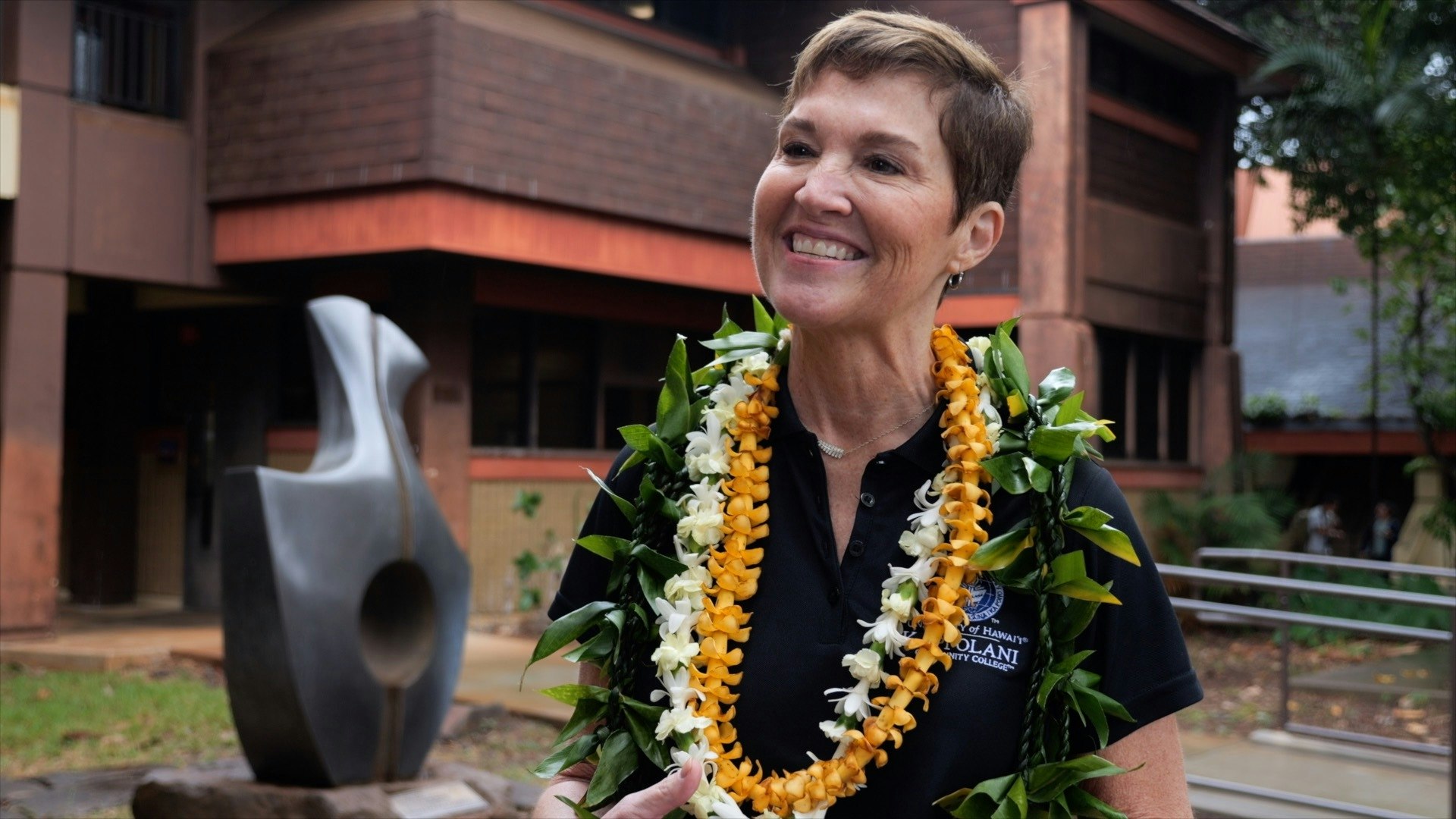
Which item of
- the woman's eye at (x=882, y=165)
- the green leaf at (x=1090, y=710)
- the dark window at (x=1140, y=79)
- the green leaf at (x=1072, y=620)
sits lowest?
the green leaf at (x=1090, y=710)

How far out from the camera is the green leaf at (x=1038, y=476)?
7.09 ft

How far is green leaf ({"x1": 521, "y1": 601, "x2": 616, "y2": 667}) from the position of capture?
7.36 ft

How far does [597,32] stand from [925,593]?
11.7 meters

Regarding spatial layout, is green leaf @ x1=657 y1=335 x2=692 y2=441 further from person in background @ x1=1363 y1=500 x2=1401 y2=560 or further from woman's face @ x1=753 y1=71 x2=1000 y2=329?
person in background @ x1=1363 y1=500 x2=1401 y2=560

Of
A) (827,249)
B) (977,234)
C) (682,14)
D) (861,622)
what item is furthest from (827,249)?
(682,14)

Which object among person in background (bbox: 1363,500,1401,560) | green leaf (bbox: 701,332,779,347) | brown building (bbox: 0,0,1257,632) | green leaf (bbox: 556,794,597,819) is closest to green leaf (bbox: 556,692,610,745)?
green leaf (bbox: 556,794,597,819)

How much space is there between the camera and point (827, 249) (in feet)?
6.93

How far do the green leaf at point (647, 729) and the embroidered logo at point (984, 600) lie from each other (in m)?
0.48

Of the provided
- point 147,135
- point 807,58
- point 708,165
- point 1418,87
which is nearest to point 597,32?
point 708,165

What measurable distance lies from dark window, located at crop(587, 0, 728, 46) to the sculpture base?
901 cm

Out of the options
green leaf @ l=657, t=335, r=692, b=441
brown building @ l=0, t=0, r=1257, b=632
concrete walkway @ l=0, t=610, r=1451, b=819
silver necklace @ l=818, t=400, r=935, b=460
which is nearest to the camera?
silver necklace @ l=818, t=400, r=935, b=460

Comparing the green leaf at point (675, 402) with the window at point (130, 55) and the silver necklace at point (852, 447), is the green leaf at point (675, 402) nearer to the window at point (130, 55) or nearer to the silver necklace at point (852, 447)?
the silver necklace at point (852, 447)

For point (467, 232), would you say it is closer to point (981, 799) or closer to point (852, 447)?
point (852, 447)

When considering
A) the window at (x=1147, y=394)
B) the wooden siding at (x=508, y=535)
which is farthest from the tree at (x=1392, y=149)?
the wooden siding at (x=508, y=535)
